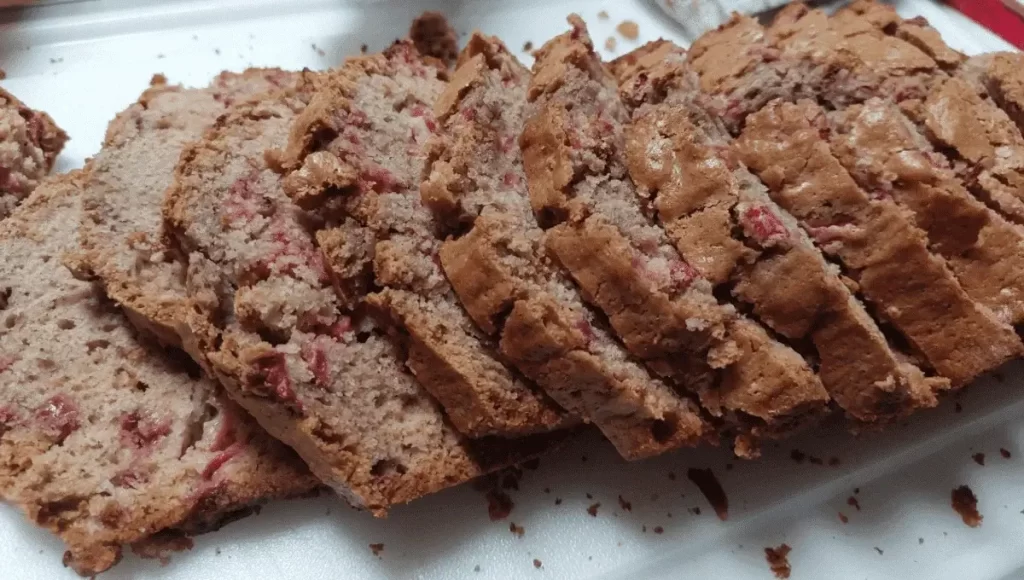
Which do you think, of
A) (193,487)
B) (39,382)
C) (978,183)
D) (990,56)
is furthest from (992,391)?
(39,382)

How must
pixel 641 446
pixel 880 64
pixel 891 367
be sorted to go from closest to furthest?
pixel 891 367, pixel 641 446, pixel 880 64

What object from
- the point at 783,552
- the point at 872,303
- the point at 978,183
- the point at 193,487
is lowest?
the point at 783,552

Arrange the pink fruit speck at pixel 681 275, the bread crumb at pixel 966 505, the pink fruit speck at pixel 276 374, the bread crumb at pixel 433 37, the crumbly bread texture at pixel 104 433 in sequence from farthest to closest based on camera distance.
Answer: the bread crumb at pixel 433 37, the bread crumb at pixel 966 505, the crumbly bread texture at pixel 104 433, the pink fruit speck at pixel 681 275, the pink fruit speck at pixel 276 374

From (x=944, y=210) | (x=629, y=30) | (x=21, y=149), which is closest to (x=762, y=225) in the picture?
(x=944, y=210)

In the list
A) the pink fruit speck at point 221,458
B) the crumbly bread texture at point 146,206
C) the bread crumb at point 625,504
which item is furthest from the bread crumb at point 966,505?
the crumbly bread texture at point 146,206

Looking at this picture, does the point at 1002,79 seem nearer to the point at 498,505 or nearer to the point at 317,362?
the point at 498,505

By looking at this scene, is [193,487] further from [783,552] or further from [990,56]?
[990,56]

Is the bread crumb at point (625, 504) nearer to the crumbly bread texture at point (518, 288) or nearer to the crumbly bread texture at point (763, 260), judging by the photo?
the crumbly bread texture at point (518, 288)

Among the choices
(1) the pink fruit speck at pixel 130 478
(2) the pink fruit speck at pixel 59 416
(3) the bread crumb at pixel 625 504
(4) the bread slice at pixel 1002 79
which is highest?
(4) the bread slice at pixel 1002 79
